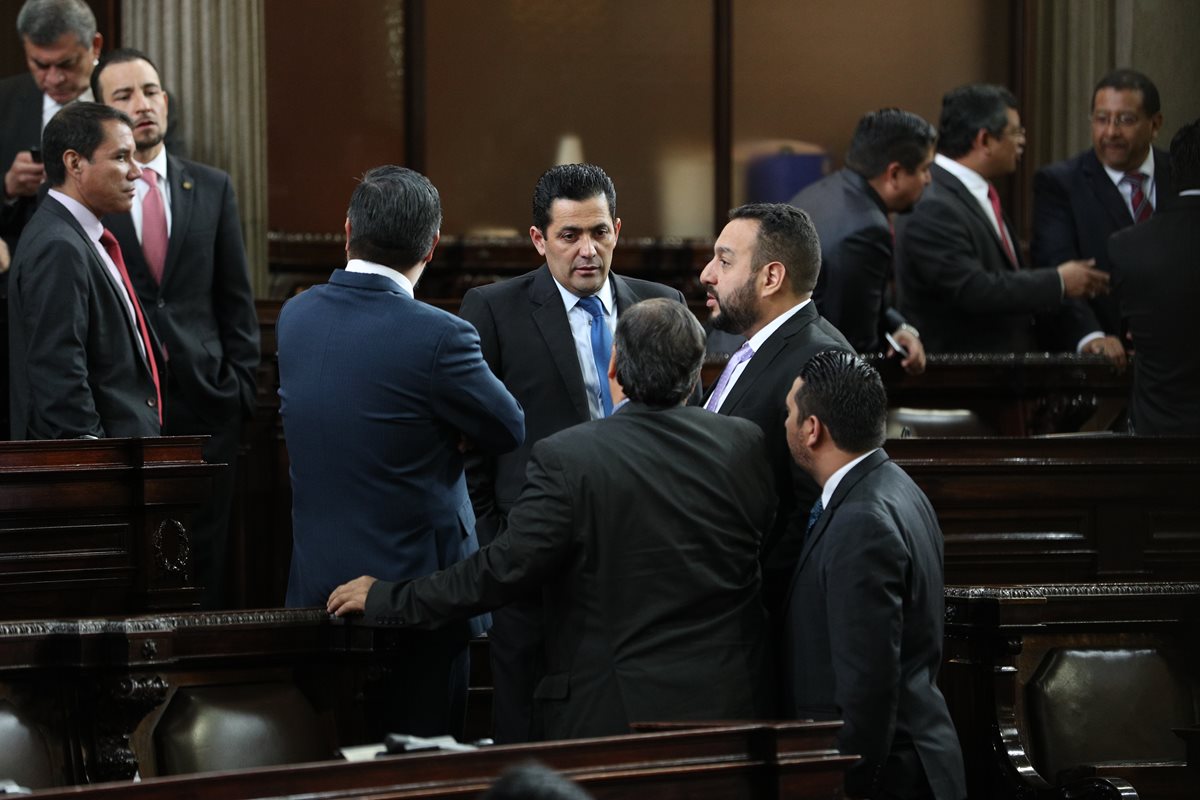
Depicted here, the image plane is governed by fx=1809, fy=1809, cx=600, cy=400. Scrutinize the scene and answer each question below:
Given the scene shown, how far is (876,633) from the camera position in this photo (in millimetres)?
3111

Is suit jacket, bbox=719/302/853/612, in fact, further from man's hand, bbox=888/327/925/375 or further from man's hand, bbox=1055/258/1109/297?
man's hand, bbox=1055/258/1109/297

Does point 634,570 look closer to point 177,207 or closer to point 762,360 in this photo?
point 762,360

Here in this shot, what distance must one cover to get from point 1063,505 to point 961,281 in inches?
43.8

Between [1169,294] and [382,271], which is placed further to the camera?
[1169,294]

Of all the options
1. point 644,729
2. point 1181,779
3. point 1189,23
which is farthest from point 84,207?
point 1189,23

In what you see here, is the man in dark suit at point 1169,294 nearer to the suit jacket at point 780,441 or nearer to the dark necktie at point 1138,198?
the dark necktie at point 1138,198

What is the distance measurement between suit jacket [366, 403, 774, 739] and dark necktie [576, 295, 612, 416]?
70 cm

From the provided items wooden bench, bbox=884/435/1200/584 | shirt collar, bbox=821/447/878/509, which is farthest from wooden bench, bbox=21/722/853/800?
wooden bench, bbox=884/435/1200/584

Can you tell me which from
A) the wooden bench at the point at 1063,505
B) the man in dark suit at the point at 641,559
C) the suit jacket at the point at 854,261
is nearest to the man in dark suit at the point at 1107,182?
the suit jacket at the point at 854,261

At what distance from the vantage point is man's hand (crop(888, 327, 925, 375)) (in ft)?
18.1

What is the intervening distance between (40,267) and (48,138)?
0.39 meters

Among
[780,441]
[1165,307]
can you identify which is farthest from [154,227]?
[1165,307]

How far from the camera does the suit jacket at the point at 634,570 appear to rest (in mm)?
3102

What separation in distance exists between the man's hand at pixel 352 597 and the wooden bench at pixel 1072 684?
1.32m
